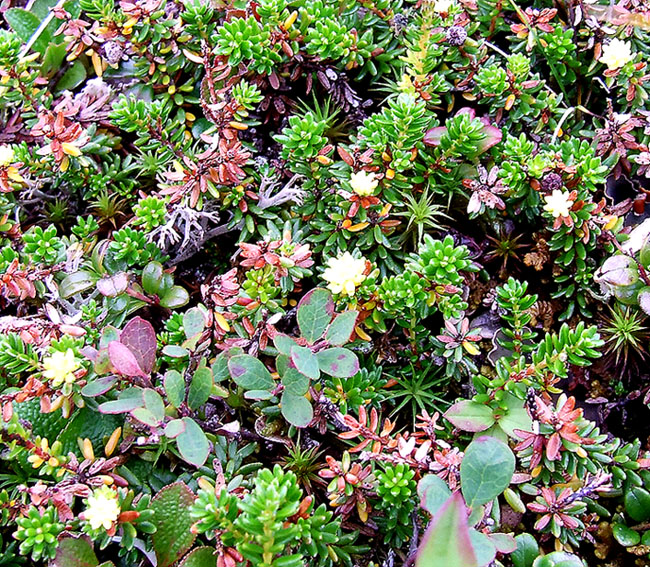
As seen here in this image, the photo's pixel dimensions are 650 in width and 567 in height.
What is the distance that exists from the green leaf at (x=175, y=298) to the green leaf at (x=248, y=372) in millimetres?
586

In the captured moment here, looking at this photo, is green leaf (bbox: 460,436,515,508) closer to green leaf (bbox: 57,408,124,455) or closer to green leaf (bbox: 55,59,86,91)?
green leaf (bbox: 57,408,124,455)

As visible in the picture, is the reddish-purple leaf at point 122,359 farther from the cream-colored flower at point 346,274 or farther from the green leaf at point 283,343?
the cream-colored flower at point 346,274

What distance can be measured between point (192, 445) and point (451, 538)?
812 millimetres

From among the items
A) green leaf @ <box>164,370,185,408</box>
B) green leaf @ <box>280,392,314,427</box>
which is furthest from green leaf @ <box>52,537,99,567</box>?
green leaf @ <box>280,392,314,427</box>

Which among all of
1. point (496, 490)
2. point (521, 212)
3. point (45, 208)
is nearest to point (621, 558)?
point (496, 490)

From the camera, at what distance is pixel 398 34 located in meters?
2.91

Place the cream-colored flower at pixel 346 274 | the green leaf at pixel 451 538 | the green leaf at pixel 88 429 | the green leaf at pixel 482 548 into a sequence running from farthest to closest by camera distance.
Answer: the green leaf at pixel 88 429, the cream-colored flower at pixel 346 274, the green leaf at pixel 482 548, the green leaf at pixel 451 538

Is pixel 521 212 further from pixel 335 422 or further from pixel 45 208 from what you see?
pixel 45 208

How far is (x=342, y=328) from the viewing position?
2.10m

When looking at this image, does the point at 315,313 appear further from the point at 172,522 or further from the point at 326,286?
the point at 172,522

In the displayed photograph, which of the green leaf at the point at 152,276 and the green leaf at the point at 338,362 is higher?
the green leaf at the point at 152,276

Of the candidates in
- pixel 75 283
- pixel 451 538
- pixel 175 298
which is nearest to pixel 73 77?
pixel 75 283

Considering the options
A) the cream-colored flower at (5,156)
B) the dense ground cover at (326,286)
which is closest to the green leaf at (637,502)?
the dense ground cover at (326,286)

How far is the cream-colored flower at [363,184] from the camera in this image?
2355 millimetres
